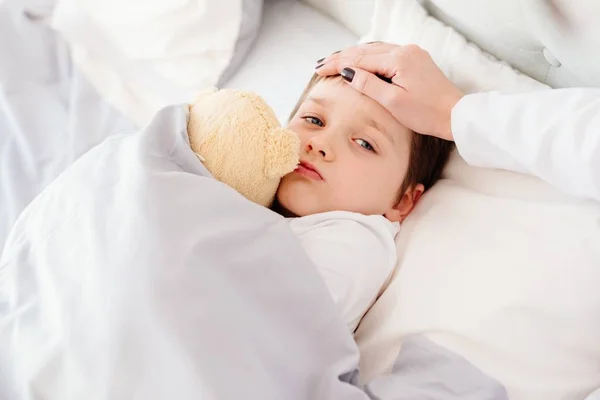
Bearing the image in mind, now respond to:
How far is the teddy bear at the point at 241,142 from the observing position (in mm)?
817

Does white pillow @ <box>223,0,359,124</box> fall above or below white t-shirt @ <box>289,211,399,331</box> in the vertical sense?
above

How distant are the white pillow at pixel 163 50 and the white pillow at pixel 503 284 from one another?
570 mm

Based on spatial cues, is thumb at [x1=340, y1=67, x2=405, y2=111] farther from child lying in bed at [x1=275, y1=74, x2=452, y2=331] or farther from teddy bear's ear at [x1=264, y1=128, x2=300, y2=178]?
teddy bear's ear at [x1=264, y1=128, x2=300, y2=178]

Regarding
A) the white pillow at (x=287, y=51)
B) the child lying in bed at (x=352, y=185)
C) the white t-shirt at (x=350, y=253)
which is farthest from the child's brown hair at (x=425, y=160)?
the white pillow at (x=287, y=51)

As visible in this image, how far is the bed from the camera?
0.74 meters

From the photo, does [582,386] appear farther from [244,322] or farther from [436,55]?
[436,55]

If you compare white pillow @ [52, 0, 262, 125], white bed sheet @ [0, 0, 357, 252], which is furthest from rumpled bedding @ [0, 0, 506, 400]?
white pillow @ [52, 0, 262, 125]

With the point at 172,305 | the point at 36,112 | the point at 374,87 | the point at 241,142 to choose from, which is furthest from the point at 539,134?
the point at 36,112

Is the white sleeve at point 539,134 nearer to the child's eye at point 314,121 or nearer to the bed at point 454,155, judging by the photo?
the bed at point 454,155

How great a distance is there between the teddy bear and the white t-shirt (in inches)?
3.6

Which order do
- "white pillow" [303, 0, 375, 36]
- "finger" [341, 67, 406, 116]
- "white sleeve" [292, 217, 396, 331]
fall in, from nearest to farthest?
"white sleeve" [292, 217, 396, 331] < "finger" [341, 67, 406, 116] < "white pillow" [303, 0, 375, 36]

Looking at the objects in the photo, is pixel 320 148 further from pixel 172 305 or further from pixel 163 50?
pixel 163 50

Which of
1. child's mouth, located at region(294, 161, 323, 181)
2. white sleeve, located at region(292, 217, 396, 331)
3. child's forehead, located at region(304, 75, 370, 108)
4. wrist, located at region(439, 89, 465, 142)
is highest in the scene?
wrist, located at region(439, 89, 465, 142)

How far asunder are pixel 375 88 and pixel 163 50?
58 cm
